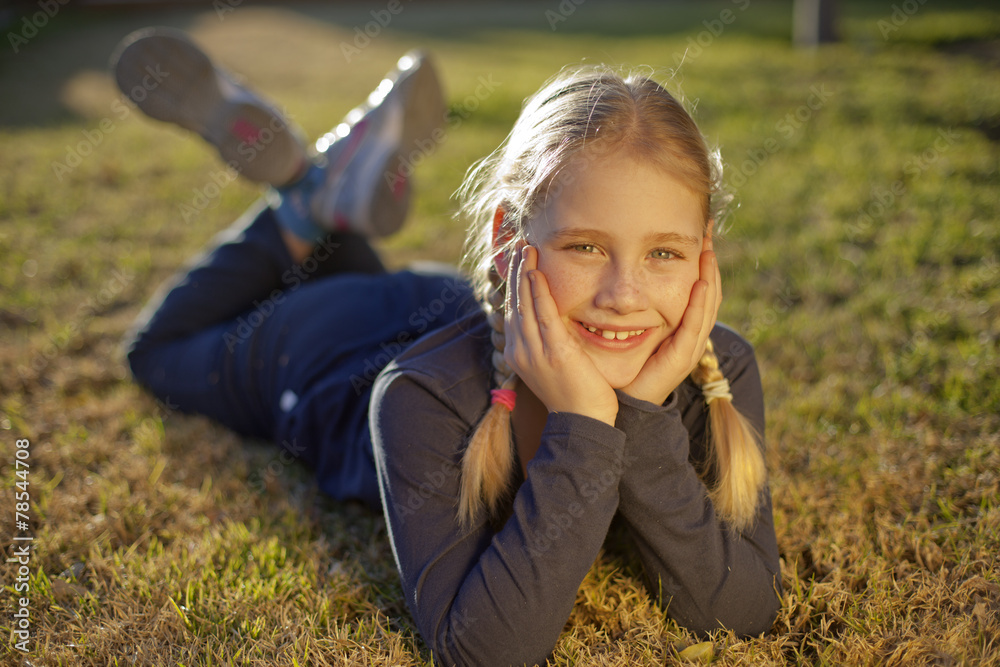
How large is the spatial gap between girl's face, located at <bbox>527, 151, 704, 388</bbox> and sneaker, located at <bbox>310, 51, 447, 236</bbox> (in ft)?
4.99

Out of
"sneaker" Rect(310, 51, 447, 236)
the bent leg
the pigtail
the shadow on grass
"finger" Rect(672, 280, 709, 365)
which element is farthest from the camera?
the shadow on grass

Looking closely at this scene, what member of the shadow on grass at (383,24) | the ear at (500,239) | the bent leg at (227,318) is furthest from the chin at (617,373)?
the shadow on grass at (383,24)

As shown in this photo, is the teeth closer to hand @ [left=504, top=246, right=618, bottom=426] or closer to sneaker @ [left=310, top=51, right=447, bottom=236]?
Result: hand @ [left=504, top=246, right=618, bottom=426]

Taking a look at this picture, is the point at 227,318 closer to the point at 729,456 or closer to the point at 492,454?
the point at 492,454

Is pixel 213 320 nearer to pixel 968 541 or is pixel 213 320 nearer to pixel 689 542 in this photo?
pixel 689 542

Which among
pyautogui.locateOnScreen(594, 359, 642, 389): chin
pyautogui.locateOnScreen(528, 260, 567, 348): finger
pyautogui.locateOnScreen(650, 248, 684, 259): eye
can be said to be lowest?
pyautogui.locateOnScreen(594, 359, 642, 389): chin

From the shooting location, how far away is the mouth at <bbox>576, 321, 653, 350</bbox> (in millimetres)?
1598

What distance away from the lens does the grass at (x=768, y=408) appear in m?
1.73

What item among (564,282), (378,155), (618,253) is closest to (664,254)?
(618,253)

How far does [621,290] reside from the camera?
60.1 inches

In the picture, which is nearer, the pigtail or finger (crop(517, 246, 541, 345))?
finger (crop(517, 246, 541, 345))

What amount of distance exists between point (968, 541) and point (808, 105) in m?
5.60

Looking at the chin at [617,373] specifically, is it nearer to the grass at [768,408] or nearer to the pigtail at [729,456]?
the pigtail at [729,456]

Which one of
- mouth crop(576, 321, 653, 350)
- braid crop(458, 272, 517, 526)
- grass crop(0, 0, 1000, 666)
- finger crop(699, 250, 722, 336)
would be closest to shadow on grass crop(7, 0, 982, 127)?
grass crop(0, 0, 1000, 666)
